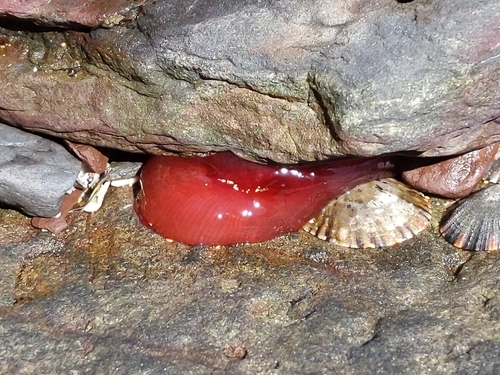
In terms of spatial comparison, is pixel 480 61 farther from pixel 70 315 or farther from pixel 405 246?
pixel 70 315

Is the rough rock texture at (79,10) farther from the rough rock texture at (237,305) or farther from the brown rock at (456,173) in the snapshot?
the brown rock at (456,173)

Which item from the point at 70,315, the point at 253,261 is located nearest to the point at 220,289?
the point at 253,261

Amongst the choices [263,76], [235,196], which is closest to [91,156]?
[235,196]

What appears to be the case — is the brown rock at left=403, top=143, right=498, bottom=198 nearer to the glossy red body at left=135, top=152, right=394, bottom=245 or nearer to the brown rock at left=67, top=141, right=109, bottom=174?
the glossy red body at left=135, top=152, right=394, bottom=245

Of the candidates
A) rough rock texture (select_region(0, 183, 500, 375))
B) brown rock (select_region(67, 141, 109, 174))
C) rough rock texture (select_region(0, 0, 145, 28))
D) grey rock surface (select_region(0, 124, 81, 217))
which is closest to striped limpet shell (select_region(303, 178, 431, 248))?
rough rock texture (select_region(0, 183, 500, 375))

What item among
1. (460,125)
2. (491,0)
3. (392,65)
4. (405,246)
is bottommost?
(405,246)
